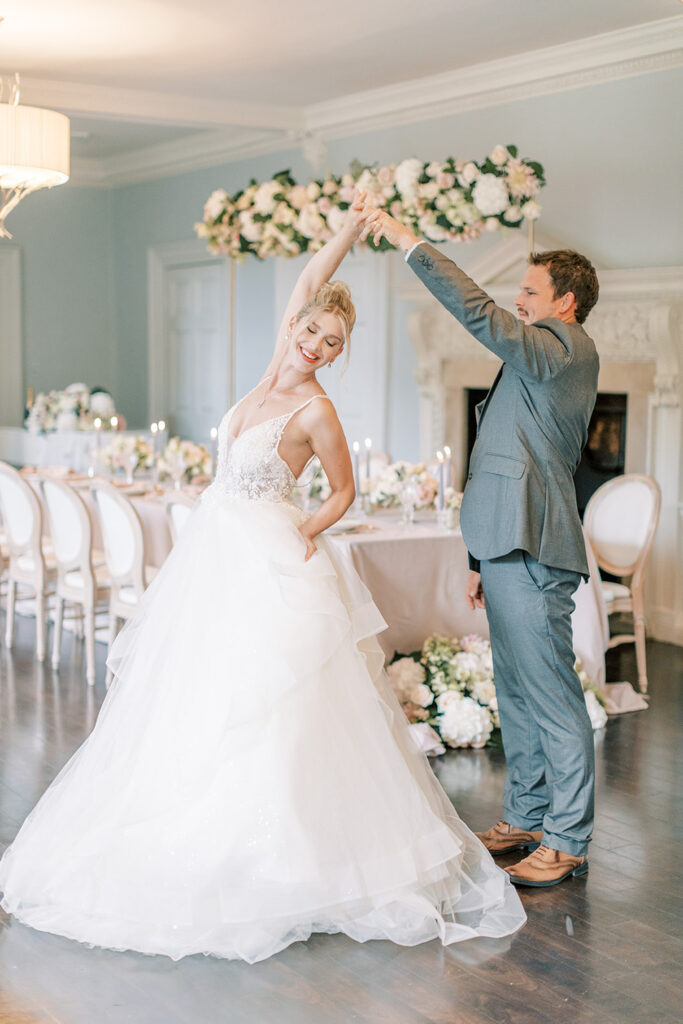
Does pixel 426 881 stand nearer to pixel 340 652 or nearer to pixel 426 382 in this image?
pixel 340 652

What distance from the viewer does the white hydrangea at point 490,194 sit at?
5.75m

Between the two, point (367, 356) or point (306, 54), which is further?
point (367, 356)

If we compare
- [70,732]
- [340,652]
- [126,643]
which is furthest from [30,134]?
[340,652]

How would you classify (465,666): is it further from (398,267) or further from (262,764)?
(398,267)

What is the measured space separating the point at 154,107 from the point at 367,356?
234 cm

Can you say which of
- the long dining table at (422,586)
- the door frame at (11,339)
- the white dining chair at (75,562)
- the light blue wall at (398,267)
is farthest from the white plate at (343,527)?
the door frame at (11,339)

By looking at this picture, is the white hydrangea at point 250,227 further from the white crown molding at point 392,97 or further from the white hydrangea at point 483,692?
the white hydrangea at point 483,692

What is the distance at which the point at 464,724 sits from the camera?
4840 millimetres

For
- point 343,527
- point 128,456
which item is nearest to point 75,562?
point 128,456

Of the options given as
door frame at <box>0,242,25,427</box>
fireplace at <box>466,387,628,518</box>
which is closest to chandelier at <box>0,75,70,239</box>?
fireplace at <box>466,387,628,518</box>

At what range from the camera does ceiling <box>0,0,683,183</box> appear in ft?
20.8

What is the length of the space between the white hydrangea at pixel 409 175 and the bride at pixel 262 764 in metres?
2.61

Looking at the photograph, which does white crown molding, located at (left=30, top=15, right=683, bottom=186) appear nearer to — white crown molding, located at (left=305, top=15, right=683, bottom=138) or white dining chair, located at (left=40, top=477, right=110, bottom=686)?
white crown molding, located at (left=305, top=15, right=683, bottom=138)

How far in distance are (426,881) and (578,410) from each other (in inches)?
53.5
